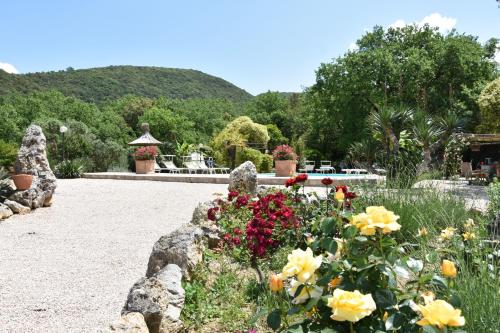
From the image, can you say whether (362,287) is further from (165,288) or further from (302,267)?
(165,288)

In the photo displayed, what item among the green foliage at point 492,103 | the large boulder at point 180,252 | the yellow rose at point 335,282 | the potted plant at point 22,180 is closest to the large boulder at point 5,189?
the potted plant at point 22,180

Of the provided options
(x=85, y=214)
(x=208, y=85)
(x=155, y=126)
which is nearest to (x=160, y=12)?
(x=85, y=214)

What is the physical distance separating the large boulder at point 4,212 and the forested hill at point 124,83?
30.9 meters

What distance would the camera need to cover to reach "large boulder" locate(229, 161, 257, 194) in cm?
686

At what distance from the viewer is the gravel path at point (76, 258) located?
3096 mm

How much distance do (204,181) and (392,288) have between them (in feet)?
44.0

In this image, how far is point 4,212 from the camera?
7.55 meters

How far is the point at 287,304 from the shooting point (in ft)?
7.88

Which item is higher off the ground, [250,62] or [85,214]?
[250,62]

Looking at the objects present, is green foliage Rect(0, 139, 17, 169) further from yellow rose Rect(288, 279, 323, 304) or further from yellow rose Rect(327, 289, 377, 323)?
yellow rose Rect(327, 289, 377, 323)

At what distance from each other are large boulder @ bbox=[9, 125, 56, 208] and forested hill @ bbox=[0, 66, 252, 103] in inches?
1163

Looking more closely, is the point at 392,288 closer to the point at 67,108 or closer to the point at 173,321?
the point at 173,321

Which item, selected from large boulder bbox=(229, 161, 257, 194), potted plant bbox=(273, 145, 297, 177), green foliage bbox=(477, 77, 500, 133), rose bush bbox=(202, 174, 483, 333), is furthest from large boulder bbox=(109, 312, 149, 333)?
green foliage bbox=(477, 77, 500, 133)

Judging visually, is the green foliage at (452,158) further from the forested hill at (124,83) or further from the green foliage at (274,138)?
the forested hill at (124,83)
